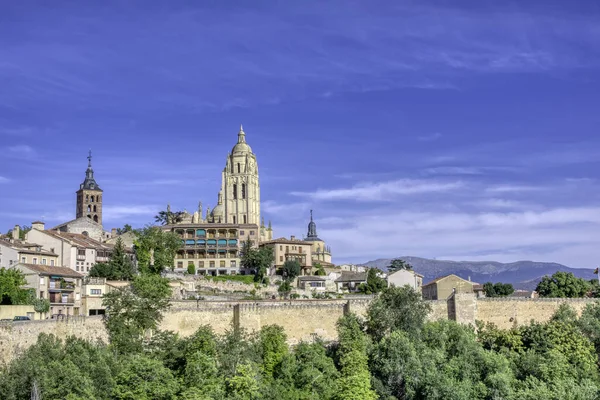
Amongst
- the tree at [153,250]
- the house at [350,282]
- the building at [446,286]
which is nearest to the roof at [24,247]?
the tree at [153,250]

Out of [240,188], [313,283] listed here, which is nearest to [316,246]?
[240,188]

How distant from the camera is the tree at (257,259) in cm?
10862

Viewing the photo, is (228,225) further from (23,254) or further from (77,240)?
(23,254)

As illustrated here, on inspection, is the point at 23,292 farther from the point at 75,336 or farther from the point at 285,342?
the point at 285,342

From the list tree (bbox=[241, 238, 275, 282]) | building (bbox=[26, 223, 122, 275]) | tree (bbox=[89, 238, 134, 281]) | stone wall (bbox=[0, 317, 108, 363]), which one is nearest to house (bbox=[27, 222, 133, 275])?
building (bbox=[26, 223, 122, 275])

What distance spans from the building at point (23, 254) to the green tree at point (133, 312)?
46.2ft

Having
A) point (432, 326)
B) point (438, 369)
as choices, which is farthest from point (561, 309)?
point (438, 369)

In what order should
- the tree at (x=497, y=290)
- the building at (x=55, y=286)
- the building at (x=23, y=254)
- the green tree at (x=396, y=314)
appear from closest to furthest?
the green tree at (x=396, y=314)
the building at (x=55, y=286)
the building at (x=23, y=254)
the tree at (x=497, y=290)

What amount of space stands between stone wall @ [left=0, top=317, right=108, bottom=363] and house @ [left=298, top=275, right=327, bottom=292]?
47.7 metres

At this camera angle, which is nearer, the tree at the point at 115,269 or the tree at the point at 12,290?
the tree at the point at 12,290

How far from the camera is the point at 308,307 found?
73.6m

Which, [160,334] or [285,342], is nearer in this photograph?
[160,334]

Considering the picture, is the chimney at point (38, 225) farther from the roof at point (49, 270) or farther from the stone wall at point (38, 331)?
the stone wall at point (38, 331)

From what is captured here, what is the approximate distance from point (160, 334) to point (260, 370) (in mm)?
8952
